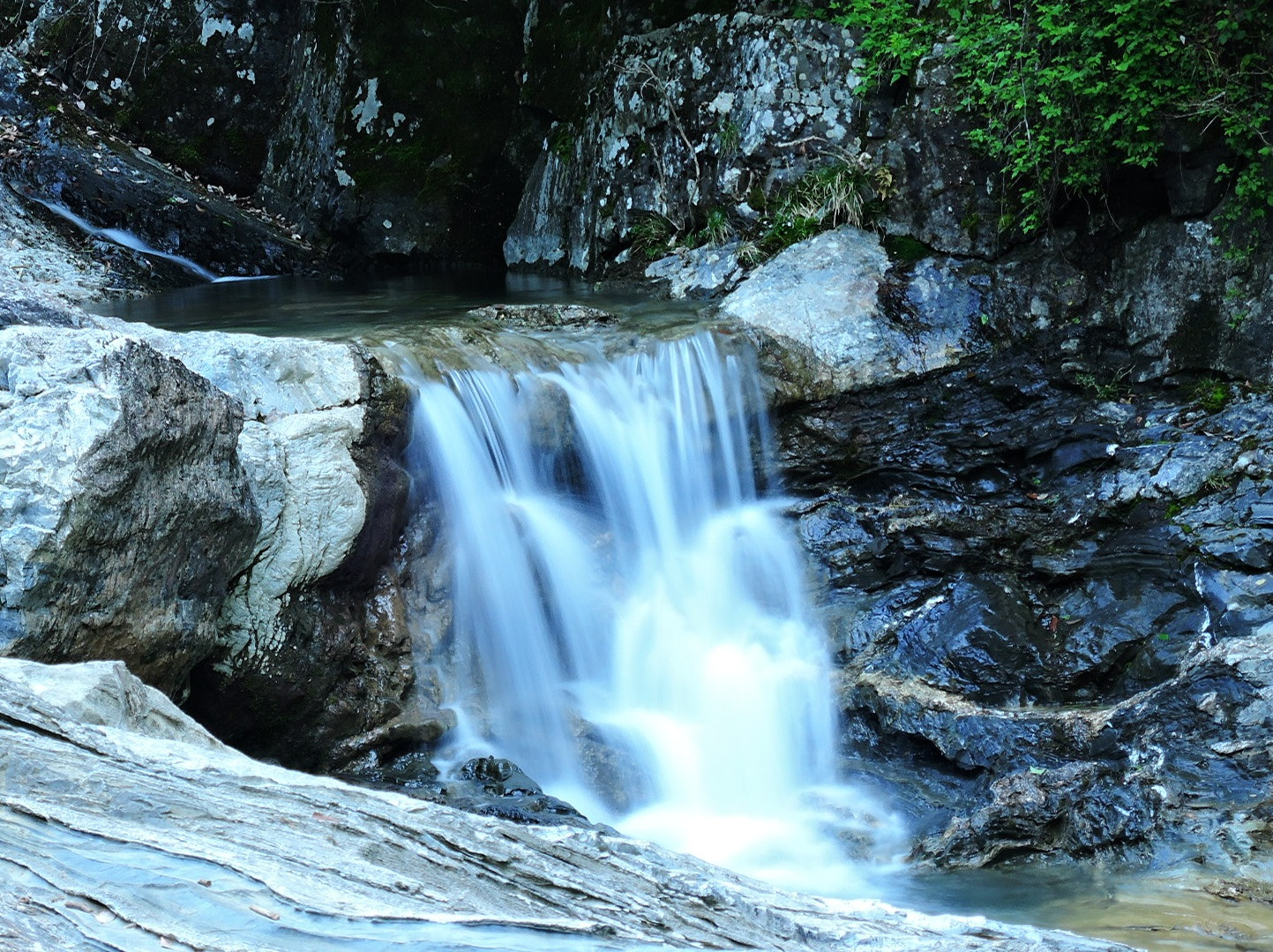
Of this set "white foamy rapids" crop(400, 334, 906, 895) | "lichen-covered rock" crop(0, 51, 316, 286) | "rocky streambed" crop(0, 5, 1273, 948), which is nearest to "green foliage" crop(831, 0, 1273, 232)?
"rocky streambed" crop(0, 5, 1273, 948)

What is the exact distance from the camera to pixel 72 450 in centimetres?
379

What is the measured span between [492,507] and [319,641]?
1.32 meters

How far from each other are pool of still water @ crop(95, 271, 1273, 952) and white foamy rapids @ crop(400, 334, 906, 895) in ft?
1.97

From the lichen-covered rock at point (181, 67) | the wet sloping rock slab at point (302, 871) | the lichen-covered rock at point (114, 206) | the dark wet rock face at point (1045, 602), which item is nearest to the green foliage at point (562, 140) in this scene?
the lichen-covered rock at point (114, 206)

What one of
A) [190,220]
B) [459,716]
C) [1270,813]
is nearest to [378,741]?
[459,716]

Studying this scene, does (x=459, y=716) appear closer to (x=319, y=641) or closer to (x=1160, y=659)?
(x=319, y=641)

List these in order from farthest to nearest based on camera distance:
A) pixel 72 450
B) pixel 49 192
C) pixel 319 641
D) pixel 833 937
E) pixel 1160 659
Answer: pixel 49 192, pixel 1160 659, pixel 319 641, pixel 72 450, pixel 833 937

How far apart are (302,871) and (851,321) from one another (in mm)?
5842

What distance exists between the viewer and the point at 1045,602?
19.5ft

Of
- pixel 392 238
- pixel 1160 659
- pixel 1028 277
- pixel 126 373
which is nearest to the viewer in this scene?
pixel 126 373

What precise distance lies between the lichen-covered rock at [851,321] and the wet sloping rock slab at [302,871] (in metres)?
4.85

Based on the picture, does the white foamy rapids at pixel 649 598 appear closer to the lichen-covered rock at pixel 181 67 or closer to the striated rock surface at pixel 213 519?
the striated rock surface at pixel 213 519

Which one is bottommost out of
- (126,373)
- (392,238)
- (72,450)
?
(72,450)

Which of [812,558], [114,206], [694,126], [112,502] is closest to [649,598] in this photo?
[812,558]
